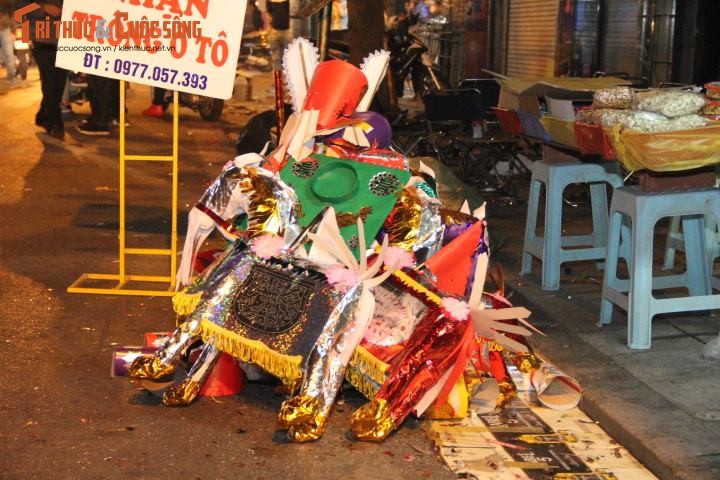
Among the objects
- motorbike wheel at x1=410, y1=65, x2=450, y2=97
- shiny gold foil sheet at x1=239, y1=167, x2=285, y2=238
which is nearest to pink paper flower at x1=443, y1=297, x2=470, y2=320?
shiny gold foil sheet at x1=239, y1=167, x2=285, y2=238

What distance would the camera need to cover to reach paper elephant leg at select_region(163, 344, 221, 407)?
5.25 meters

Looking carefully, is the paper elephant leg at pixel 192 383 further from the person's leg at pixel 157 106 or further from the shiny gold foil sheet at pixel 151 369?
the person's leg at pixel 157 106

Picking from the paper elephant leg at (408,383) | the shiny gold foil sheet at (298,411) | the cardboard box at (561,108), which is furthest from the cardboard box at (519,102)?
the shiny gold foil sheet at (298,411)

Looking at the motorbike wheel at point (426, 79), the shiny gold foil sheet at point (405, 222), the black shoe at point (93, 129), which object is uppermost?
the motorbike wheel at point (426, 79)

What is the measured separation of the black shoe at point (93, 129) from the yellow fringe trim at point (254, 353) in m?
10.7

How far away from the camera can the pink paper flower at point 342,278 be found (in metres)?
5.03

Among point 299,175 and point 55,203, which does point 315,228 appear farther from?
point 55,203

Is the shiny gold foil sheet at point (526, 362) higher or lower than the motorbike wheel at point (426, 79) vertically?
lower

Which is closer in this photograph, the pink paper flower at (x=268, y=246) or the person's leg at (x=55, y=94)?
the pink paper flower at (x=268, y=246)

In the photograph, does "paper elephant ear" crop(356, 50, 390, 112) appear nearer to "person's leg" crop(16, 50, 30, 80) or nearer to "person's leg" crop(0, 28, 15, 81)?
"person's leg" crop(0, 28, 15, 81)

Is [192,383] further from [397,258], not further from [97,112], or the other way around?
[97,112]

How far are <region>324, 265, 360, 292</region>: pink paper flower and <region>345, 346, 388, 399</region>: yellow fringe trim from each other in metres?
0.29

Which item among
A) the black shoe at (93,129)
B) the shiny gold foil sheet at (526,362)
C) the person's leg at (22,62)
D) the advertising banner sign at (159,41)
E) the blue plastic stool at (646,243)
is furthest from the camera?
the person's leg at (22,62)

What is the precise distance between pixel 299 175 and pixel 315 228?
0.39m
